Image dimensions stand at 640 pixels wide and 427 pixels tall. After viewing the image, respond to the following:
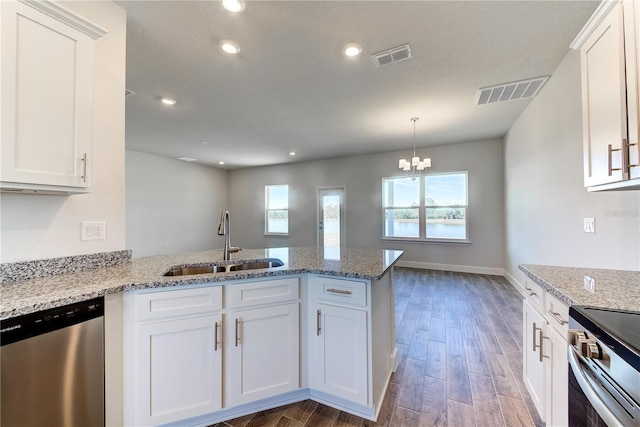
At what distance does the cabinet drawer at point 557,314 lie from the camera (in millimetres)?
1096

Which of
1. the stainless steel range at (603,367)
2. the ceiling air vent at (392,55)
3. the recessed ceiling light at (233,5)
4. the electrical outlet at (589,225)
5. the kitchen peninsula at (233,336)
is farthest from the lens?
the ceiling air vent at (392,55)

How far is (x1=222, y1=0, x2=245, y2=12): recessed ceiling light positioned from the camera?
1.71 meters

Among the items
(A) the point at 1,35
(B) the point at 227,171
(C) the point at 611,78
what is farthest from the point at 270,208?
(C) the point at 611,78

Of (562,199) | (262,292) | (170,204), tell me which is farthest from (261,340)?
(170,204)

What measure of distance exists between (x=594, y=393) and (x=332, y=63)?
2777 mm

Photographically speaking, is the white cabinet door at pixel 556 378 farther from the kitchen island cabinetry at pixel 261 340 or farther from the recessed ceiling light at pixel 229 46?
the recessed ceiling light at pixel 229 46

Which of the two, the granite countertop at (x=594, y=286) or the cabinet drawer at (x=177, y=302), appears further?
the cabinet drawer at (x=177, y=302)

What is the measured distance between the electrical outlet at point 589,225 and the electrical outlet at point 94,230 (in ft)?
12.3

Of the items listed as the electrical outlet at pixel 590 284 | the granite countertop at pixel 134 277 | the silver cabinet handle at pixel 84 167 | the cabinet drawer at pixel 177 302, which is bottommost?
the cabinet drawer at pixel 177 302

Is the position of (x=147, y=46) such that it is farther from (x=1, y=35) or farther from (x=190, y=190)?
(x=190, y=190)

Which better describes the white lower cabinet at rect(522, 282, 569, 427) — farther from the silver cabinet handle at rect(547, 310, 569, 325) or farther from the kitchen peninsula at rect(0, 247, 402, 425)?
the kitchen peninsula at rect(0, 247, 402, 425)

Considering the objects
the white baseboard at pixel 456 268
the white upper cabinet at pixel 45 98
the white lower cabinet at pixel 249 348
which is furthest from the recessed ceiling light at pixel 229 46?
the white baseboard at pixel 456 268

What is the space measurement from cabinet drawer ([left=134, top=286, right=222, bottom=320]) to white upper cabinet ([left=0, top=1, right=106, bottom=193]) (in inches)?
28.6

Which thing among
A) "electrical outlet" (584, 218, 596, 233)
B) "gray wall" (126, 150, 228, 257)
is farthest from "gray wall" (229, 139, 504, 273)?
"electrical outlet" (584, 218, 596, 233)
